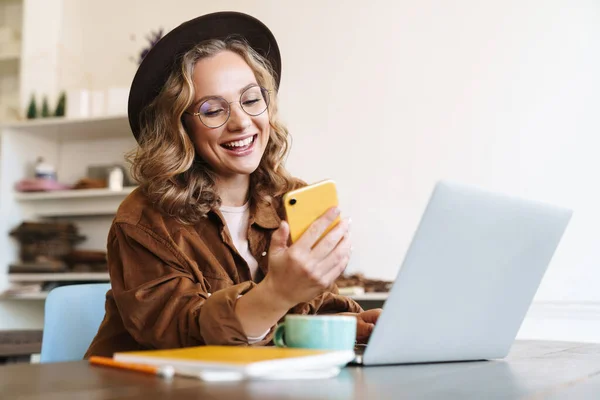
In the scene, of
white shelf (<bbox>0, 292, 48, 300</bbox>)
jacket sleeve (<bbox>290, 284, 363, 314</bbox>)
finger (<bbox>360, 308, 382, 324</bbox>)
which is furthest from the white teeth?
white shelf (<bbox>0, 292, 48, 300</bbox>)

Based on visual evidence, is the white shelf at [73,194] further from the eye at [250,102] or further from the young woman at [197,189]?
the eye at [250,102]

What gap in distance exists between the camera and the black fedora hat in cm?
162

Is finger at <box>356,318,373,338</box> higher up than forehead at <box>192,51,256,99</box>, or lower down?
lower down

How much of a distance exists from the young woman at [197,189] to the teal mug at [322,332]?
0.83ft

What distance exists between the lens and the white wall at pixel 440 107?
3.22 meters

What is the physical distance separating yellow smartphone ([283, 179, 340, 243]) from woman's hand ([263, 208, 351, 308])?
0.04ft

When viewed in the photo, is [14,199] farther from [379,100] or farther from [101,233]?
[379,100]

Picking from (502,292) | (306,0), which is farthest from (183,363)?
(306,0)

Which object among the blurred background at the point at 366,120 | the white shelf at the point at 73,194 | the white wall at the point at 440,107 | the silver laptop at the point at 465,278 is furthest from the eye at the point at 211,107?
the white shelf at the point at 73,194

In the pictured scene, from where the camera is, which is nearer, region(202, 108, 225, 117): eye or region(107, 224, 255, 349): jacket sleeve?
region(107, 224, 255, 349): jacket sleeve

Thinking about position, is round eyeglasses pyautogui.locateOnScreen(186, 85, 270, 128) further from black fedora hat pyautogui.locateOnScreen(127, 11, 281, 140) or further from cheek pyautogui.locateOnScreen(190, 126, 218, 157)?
black fedora hat pyautogui.locateOnScreen(127, 11, 281, 140)

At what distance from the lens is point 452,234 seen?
912mm

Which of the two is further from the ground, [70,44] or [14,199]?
[70,44]

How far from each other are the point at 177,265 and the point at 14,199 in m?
3.10
